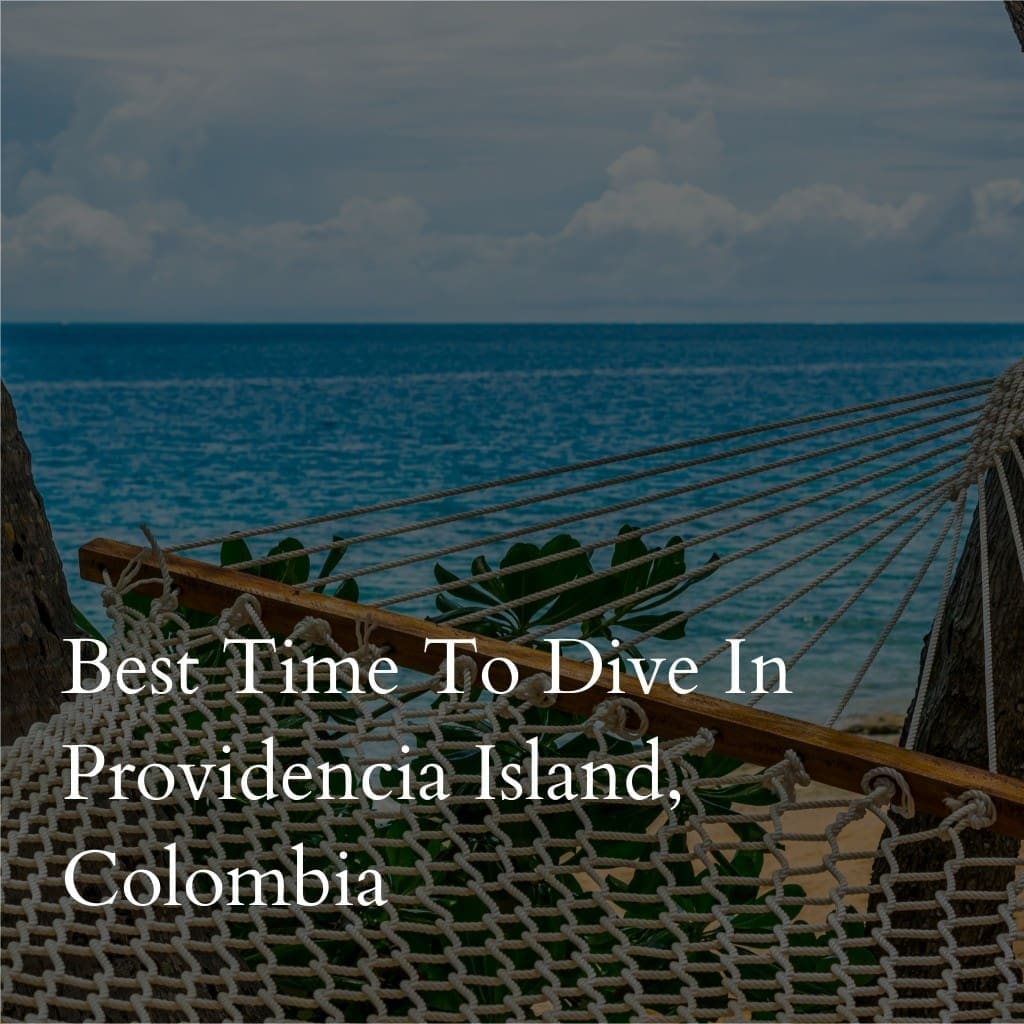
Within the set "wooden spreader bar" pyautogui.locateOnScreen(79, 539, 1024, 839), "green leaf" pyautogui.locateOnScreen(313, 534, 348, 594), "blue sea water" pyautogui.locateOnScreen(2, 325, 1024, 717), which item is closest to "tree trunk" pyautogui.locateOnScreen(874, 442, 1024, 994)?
"wooden spreader bar" pyautogui.locateOnScreen(79, 539, 1024, 839)

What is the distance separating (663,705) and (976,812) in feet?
A: 1.05

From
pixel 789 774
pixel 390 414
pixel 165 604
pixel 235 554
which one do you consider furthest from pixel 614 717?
pixel 390 414

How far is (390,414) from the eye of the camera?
2055cm

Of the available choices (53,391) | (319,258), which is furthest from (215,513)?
(319,258)

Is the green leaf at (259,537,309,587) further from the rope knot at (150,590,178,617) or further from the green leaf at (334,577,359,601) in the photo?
the rope knot at (150,590,178,617)

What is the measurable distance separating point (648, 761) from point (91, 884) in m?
0.58

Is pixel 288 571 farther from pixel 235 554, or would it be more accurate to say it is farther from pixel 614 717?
pixel 614 717

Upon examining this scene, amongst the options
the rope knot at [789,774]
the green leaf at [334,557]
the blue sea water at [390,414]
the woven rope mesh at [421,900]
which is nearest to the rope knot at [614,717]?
the woven rope mesh at [421,900]

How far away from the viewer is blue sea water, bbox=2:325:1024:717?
11.1m

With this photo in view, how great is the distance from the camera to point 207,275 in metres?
29.1

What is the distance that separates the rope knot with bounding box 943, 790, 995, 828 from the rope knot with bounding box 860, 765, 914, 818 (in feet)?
0.14

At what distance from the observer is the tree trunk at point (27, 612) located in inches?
56.9

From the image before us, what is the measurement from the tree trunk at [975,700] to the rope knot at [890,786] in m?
0.46

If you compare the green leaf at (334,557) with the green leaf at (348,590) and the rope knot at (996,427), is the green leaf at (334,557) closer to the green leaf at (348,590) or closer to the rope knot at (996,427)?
the green leaf at (348,590)
